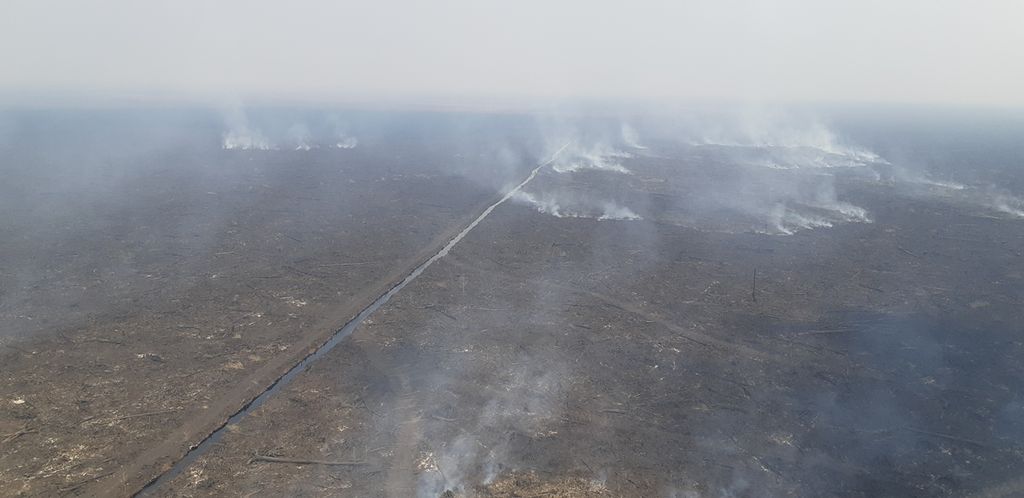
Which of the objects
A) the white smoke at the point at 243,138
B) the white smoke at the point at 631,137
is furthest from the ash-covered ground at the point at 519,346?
the white smoke at the point at 631,137

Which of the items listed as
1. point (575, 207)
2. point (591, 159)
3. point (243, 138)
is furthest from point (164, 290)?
point (243, 138)

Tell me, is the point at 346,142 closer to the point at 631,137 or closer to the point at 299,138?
the point at 299,138

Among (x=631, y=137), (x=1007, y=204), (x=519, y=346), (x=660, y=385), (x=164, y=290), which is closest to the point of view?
(x=660, y=385)

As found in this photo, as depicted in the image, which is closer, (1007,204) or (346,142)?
(1007,204)

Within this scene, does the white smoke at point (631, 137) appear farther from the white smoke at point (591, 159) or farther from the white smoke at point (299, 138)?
the white smoke at point (299, 138)

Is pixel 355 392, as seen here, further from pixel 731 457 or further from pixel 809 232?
pixel 809 232

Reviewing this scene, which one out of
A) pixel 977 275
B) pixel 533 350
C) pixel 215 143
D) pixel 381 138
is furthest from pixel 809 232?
pixel 215 143

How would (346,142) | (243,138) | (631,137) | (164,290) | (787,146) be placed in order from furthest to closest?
(631,137), (787,146), (346,142), (243,138), (164,290)
